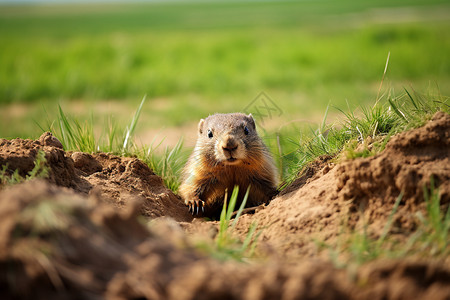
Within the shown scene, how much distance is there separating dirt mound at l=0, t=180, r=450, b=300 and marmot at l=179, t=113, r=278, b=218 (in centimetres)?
241

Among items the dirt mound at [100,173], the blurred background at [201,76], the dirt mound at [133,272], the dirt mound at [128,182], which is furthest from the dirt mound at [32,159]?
the blurred background at [201,76]

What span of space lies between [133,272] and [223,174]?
2.65m

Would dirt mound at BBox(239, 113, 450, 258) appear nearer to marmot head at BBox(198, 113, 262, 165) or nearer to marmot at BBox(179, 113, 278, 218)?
marmot head at BBox(198, 113, 262, 165)

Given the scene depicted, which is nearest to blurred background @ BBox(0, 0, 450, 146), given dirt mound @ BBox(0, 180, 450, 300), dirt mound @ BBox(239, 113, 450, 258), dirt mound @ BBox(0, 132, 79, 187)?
dirt mound @ BBox(0, 132, 79, 187)

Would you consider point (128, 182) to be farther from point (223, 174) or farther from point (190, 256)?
point (190, 256)

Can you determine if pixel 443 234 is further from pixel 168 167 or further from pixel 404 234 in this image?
pixel 168 167

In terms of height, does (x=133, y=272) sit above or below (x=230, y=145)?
below

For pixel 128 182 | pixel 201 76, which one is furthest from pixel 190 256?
pixel 201 76

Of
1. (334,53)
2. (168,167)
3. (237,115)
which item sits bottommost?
(168,167)

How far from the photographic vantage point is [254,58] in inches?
669

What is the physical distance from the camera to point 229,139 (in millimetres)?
4262

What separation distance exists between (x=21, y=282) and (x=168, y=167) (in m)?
3.24

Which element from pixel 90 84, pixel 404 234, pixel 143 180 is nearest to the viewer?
pixel 404 234

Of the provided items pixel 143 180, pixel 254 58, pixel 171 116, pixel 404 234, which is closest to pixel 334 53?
pixel 254 58
